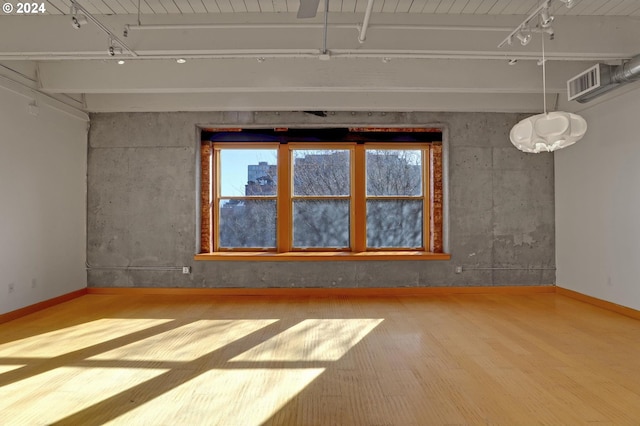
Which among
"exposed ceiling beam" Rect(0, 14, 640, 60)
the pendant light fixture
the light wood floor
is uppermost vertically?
"exposed ceiling beam" Rect(0, 14, 640, 60)

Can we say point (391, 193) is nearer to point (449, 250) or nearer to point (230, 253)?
point (449, 250)

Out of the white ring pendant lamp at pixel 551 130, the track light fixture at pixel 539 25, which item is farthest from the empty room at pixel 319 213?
the track light fixture at pixel 539 25

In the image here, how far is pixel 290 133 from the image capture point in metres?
6.73

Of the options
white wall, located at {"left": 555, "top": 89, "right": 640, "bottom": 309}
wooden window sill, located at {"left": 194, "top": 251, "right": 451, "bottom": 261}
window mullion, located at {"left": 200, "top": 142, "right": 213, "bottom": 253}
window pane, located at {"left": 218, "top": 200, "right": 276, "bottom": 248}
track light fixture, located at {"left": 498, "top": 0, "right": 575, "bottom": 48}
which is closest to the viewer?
track light fixture, located at {"left": 498, "top": 0, "right": 575, "bottom": 48}

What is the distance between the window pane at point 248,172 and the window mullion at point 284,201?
134 millimetres

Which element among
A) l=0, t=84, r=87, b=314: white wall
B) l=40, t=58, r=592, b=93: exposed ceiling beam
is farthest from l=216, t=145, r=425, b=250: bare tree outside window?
l=0, t=84, r=87, b=314: white wall

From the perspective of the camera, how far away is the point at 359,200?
6.76 m

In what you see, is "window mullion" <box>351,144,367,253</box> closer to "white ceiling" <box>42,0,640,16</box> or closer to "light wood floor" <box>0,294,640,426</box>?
"light wood floor" <box>0,294,640,426</box>

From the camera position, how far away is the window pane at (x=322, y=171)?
6.85 meters

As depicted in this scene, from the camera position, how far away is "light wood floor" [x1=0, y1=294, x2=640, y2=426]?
255 cm

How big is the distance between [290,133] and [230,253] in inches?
88.8

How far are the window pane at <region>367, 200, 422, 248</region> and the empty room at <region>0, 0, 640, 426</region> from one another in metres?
0.04

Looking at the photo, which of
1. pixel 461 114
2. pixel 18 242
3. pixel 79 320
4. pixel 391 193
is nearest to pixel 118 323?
pixel 79 320

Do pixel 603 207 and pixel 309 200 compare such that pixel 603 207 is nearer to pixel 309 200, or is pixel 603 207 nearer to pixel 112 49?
pixel 309 200
